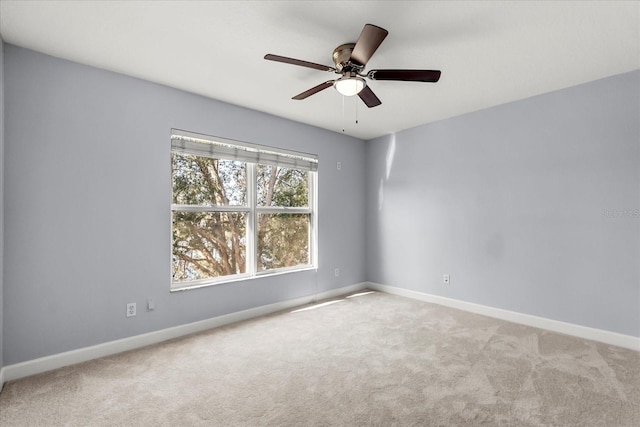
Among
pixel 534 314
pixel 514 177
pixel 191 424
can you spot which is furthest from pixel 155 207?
pixel 534 314

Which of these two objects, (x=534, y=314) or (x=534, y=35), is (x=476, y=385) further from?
(x=534, y=35)

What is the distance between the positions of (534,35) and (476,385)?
8.20 feet

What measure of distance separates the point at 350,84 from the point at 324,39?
14.4 inches

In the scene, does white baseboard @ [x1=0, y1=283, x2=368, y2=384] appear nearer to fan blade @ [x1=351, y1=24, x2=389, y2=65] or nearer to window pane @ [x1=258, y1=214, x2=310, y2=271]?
window pane @ [x1=258, y1=214, x2=310, y2=271]

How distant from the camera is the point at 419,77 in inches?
84.4

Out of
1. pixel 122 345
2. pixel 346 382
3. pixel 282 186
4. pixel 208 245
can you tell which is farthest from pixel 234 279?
pixel 346 382

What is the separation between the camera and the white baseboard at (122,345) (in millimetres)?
2287

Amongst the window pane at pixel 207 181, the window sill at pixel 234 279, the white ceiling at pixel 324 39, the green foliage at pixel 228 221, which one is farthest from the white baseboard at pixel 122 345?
the white ceiling at pixel 324 39

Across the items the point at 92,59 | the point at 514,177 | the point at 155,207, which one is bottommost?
the point at 155,207

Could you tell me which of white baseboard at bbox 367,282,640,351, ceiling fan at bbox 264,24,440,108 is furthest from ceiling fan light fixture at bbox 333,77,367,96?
white baseboard at bbox 367,282,640,351

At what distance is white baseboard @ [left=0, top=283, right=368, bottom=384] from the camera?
2.29 m

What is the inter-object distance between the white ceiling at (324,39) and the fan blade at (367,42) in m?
0.23

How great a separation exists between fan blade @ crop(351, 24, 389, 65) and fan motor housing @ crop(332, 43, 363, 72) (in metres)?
0.10

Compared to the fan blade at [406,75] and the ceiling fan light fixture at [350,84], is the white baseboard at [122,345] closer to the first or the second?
the ceiling fan light fixture at [350,84]
